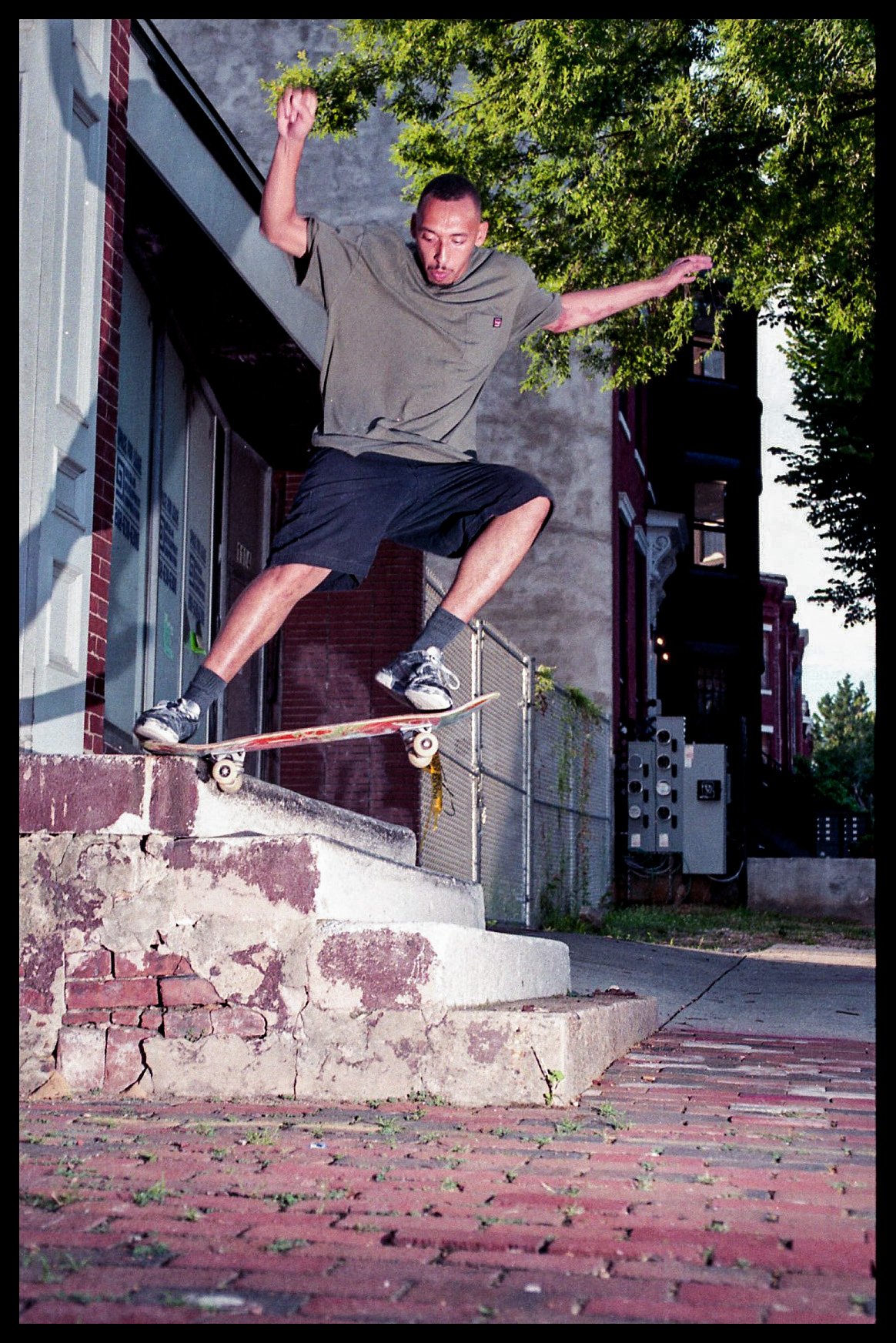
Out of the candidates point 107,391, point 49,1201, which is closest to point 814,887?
point 107,391

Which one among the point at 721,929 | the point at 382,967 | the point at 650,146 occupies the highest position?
the point at 650,146

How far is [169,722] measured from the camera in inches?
182

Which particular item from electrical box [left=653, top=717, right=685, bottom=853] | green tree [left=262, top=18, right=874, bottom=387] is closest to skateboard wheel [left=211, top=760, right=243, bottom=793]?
green tree [left=262, top=18, right=874, bottom=387]

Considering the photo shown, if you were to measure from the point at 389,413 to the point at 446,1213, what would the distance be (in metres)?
2.63

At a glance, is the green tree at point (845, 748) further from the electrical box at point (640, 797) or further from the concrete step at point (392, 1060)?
the concrete step at point (392, 1060)

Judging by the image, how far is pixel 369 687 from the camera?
1335 cm

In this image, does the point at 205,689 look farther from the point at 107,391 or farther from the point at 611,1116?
the point at 107,391

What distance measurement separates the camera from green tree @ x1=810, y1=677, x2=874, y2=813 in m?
45.6

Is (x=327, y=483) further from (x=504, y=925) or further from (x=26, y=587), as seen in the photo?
(x=504, y=925)

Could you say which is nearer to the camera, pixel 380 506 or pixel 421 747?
pixel 380 506

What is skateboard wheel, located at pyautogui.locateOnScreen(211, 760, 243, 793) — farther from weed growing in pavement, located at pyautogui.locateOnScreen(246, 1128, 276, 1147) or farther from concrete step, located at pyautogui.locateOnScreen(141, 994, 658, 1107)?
weed growing in pavement, located at pyautogui.locateOnScreen(246, 1128, 276, 1147)

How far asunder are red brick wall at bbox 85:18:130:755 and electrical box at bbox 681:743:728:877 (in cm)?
1908
